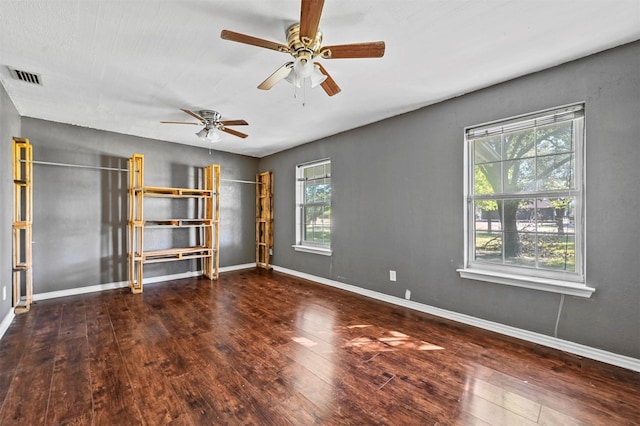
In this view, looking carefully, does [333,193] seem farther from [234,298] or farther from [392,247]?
[234,298]

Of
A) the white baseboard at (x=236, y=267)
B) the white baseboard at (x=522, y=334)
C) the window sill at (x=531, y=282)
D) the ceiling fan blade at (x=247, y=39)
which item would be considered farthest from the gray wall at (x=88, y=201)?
Answer: the window sill at (x=531, y=282)

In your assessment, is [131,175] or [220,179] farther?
[220,179]

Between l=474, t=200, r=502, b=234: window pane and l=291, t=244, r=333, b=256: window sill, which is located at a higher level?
l=474, t=200, r=502, b=234: window pane

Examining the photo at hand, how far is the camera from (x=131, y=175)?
431 centimetres

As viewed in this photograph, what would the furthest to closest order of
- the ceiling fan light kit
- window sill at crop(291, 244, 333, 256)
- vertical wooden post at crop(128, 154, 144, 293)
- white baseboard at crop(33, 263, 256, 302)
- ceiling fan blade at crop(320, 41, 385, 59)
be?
1. window sill at crop(291, 244, 333, 256)
2. vertical wooden post at crop(128, 154, 144, 293)
3. white baseboard at crop(33, 263, 256, 302)
4. ceiling fan blade at crop(320, 41, 385, 59)
5. the ceiling fan light kit

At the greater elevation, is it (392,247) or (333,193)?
(333,193)

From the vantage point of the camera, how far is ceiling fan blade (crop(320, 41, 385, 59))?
1.77 m

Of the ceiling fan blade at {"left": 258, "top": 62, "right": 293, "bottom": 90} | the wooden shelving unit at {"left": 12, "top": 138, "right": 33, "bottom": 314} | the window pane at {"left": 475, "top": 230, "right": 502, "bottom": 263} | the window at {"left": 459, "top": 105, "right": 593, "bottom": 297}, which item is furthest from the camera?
the wooden shelving unit at {"left": 12, "top": 138, "right": 33, "bottom": 314}

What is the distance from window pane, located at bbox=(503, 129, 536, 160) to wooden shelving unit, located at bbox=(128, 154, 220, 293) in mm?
4420

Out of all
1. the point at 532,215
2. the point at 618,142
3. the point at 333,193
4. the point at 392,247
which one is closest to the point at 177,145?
the point at 333,193

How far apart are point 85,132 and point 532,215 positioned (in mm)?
5899

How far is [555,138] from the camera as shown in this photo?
2.53m

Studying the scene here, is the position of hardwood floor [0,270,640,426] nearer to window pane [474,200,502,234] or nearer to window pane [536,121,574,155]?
A: window pane [474,200,502,234]

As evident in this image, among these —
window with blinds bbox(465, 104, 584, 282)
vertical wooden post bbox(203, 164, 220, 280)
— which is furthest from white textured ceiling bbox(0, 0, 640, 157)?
vertical wooden post bbox(203, 164, 220, 280)
